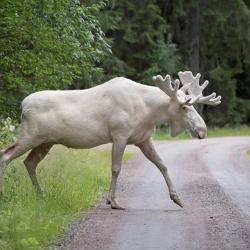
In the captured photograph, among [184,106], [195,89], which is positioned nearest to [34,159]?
[184,106]

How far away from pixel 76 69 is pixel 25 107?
3215 millimetres

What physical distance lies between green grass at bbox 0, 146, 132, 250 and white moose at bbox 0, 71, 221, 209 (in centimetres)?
42

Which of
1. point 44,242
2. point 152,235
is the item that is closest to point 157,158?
point 152,235

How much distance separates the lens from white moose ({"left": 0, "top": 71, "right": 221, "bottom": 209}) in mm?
11609

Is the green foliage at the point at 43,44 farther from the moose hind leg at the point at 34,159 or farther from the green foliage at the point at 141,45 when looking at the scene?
the green foliage at the point at 141,45

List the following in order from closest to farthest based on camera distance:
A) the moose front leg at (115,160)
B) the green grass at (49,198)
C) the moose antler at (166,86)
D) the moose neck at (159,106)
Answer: the green grass at (49,198), the moose front leg at (115,160), the moose antler at (166,86), the moose neck at (159,106)

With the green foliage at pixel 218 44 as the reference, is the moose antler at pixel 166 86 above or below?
above

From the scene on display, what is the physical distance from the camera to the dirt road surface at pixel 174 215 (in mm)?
8695

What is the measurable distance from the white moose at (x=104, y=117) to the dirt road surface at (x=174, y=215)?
642 mm

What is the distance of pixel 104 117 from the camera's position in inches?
461

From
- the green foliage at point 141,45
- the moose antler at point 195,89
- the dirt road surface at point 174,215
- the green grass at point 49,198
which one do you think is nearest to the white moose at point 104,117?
the moose antler at point 195,89

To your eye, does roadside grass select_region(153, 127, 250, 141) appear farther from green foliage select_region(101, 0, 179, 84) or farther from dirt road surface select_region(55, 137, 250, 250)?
dirt road surface select_region(55, 137, 250, 250)

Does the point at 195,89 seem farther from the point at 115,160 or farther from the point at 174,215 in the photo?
the point at 174,215

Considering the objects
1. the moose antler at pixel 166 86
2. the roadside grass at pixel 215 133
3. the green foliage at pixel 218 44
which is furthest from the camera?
the green foliage at pixel 218 44
